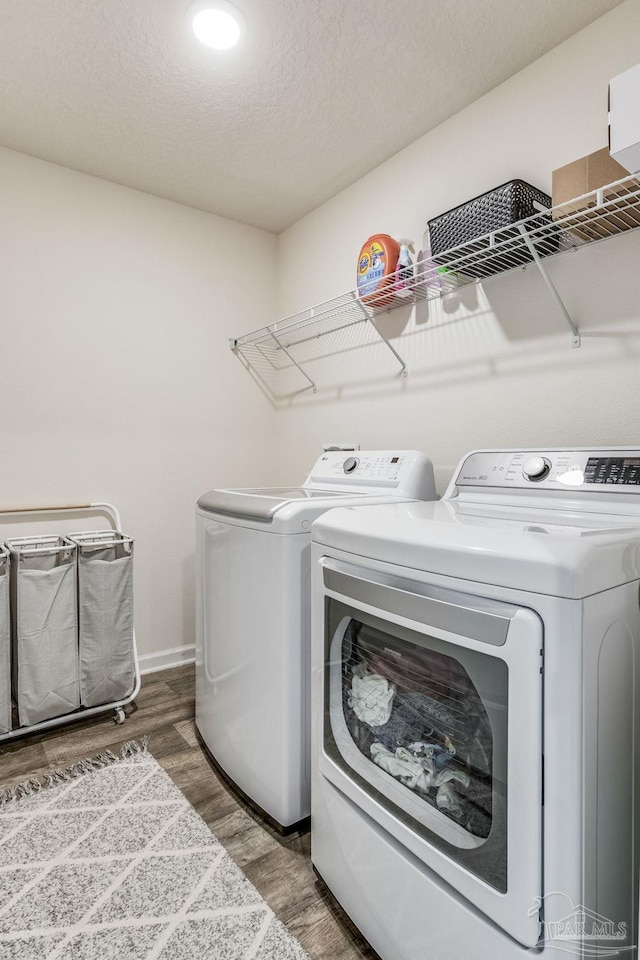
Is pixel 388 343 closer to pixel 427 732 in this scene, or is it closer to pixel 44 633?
pixel 427 732

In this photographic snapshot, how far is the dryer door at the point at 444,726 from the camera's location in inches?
32.1

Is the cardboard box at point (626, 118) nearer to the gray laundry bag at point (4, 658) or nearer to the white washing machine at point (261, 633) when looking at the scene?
the white washing machine at point (261, 633)

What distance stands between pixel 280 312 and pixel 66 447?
4.81ft

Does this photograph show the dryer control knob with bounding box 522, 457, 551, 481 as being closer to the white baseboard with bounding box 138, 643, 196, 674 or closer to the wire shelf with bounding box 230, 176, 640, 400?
the wire shelf with bounding box 230, 176, 640, 400

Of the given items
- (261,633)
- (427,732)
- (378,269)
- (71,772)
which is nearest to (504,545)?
(427,732)

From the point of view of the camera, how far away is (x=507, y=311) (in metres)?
1.90

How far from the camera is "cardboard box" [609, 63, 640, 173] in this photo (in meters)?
0.87

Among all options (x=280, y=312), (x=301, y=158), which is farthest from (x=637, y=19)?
(x=280, y=312)

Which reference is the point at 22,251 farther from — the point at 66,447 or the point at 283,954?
the point at 283,954

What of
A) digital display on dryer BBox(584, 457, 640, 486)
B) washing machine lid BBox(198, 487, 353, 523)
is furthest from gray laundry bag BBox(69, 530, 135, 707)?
digital display on dryer BBox(584, 457, 640, 486)

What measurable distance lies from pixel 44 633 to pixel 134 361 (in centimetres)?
135

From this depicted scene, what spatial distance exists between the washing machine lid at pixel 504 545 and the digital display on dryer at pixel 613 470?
12 centimetres

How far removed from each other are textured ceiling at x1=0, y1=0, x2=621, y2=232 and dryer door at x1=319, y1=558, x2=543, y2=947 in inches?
67.1

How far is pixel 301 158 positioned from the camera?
239 centimetres
